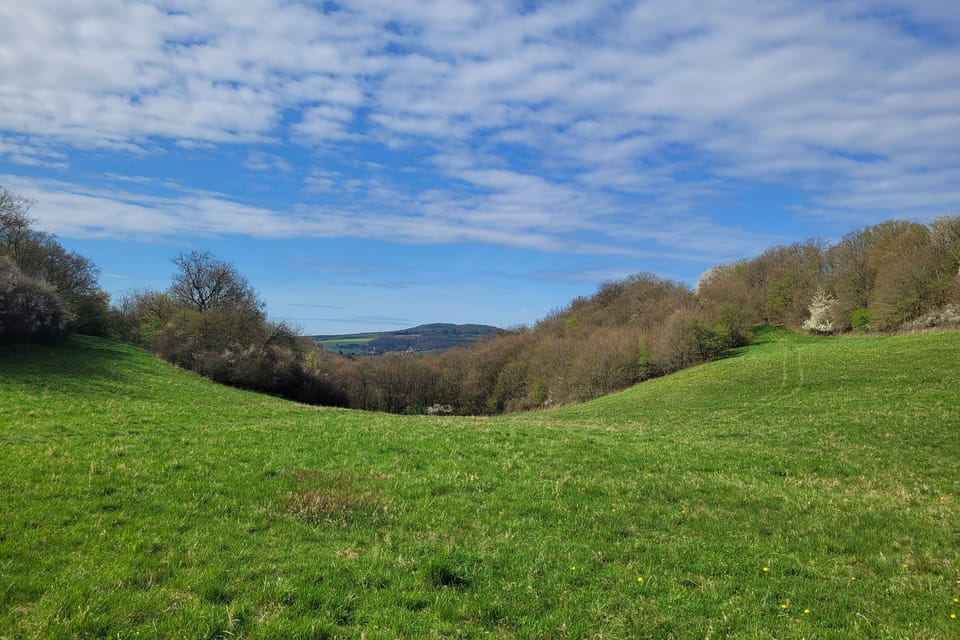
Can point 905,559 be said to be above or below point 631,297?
below

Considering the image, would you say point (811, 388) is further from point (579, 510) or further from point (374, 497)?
point (374, 497)

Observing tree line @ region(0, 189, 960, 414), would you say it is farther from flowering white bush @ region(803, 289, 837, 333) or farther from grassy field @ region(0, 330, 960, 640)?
grassy field @ region(0, 330, 960, 640)

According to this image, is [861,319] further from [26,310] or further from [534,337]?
[26,310]

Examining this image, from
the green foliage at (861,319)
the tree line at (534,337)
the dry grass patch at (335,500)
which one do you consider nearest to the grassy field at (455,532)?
the dry grass patch at (335,500)

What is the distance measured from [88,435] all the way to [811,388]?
37.4 m

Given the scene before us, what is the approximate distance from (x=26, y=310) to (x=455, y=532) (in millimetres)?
37288

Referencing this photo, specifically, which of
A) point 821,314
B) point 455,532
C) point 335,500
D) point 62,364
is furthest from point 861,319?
point 62,364

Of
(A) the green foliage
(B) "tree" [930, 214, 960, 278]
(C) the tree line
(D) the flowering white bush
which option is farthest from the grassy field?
(D) the flowering white bush

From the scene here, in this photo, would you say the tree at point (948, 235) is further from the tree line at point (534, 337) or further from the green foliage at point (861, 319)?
the green foliage at point (861, 319)

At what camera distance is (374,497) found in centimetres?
1015

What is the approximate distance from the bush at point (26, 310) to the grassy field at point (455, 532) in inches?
652

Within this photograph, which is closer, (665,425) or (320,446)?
(320,446)

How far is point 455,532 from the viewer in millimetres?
8867

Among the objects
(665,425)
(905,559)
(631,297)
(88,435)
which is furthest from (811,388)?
(631,297)
